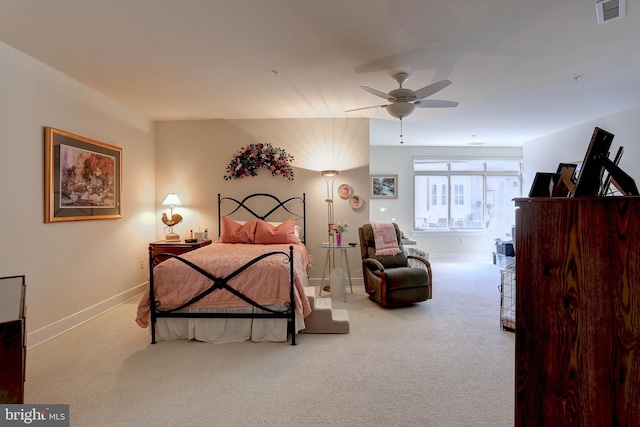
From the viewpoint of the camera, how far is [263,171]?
17.4ft

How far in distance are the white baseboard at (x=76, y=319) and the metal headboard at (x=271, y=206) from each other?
Result: 1602mm

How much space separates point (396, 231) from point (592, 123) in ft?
12.8

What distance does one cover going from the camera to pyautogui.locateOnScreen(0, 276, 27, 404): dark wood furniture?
5.48 feet

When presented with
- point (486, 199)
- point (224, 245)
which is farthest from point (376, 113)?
point (486, 199)

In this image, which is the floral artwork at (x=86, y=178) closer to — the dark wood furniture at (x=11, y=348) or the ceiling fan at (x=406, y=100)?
the dark wood furniture at (x=11, y=348)

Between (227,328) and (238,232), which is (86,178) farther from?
(227,328)

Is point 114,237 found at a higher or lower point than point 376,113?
lower

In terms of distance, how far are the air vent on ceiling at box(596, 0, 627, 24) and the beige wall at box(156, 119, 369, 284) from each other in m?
3.22

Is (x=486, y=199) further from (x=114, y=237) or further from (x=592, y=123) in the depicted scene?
(x=114, y=237)

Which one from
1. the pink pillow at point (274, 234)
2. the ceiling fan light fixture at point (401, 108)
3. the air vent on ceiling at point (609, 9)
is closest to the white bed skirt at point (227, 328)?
the pink pillow at point (274, 234)

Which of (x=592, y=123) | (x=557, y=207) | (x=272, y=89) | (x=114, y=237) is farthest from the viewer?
(x=592, y=123)

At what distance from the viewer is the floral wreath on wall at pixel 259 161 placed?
5.20 m

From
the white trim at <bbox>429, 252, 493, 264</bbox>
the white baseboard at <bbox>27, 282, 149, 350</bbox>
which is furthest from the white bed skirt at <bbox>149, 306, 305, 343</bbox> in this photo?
the white trim at <bbox>429, 252, 493, 264</bbox>

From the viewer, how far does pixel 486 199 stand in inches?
317
